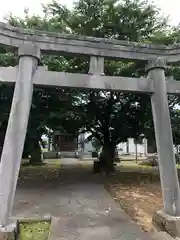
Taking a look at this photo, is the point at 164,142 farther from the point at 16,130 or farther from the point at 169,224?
the point at 16,130

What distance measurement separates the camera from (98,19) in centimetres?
1044

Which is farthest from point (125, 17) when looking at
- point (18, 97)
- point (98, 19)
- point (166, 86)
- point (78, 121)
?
point (18, 97)

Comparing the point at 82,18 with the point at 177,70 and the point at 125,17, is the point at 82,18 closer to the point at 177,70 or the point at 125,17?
the point at 125,17

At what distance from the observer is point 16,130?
16.6 ft

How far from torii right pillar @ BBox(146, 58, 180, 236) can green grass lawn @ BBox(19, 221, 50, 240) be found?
228 cm

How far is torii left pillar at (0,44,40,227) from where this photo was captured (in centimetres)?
479

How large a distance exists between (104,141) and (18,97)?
8.14 metres

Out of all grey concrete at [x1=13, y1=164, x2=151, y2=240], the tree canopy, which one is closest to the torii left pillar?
grey concrete at [x1=13, y1=164, x2=151, y2=240]

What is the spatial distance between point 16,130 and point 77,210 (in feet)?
9.03

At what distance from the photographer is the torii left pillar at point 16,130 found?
189 inches

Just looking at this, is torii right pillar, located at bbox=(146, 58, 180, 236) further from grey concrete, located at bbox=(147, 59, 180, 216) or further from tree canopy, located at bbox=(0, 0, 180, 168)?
tree canopy, located at bbox=(0, 0, 180, 168)

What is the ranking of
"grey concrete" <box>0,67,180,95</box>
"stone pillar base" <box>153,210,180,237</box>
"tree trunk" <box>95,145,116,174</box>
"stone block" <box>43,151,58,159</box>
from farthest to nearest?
"stone block" <box>43,151,58,159</box>, "tree trunk" <box>95,145,116,174</box>, "grey concrete" <box>0,67,180,95</box>, "stone pillar base" <box>153,210,180,237</box>

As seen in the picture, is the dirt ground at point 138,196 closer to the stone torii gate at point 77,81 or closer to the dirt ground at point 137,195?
the dirt ground at point 137,195

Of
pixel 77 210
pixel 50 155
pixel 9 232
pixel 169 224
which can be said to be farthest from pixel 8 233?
pixel 50 155
